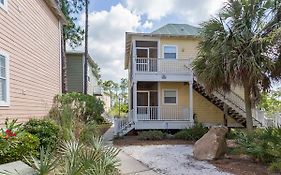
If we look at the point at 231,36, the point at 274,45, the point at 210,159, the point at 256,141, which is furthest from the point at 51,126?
the point at 274,45

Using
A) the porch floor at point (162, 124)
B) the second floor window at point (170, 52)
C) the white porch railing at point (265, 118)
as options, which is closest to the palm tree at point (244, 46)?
the white porch railing at point (265, 118)

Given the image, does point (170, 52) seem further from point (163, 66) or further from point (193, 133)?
point (193, 133)

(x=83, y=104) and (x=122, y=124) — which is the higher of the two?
(x=83, y=104)

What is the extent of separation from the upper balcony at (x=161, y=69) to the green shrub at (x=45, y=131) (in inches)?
326

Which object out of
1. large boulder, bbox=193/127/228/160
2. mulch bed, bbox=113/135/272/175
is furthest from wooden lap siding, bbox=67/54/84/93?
mulch bed, bbox=113/135/272/175

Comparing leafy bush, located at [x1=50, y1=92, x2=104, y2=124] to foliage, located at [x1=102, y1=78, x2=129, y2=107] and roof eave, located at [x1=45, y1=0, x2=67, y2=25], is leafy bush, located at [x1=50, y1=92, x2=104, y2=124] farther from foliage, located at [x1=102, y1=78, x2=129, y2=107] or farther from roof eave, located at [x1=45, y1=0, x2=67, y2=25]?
foliage, located at [x1=102, y1=78, x2=129, y2=107]

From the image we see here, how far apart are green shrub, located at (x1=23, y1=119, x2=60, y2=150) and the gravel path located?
3.19 m

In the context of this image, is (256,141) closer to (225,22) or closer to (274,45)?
(274,45)

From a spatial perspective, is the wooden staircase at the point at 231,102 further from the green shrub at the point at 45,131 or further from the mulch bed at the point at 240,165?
the green shrub at the point at 45,131

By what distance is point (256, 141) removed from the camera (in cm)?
945

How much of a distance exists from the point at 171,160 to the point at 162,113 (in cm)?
899

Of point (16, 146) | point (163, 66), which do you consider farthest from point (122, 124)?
point (16, 146)

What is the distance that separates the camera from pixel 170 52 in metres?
19.5

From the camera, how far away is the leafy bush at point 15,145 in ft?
23.0
